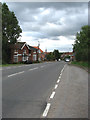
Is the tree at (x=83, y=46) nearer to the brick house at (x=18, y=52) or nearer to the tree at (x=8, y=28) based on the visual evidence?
the tree at (x=8, y=28)

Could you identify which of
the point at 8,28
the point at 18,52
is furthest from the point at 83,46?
the point at 18,52

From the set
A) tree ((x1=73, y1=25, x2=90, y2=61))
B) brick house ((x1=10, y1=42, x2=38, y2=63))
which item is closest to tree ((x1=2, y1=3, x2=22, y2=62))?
brick house ((x1=10, y1=42, x2=38, y2=63))

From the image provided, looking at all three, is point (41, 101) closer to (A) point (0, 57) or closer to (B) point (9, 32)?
(A) point (0, 57)

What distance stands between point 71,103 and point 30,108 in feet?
5.22

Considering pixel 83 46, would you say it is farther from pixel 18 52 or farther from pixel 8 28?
pixel 18 52

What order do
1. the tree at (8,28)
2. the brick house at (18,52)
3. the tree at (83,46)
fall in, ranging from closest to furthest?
the tree at (83,46)
the tree at (8,28)
the brick house at (18,52)

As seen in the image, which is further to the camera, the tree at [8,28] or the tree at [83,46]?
the tree at [8,28]

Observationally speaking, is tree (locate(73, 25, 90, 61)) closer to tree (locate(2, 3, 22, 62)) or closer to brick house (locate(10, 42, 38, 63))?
tree (locate(2, 3, 22, 62))

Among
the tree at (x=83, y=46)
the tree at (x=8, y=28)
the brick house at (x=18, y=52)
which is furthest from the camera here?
the brick house at (x=18, y=52)

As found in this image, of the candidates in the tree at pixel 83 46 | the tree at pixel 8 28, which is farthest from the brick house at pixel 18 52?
the tree at pixel 83 46

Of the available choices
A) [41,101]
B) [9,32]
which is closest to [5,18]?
[9,32]

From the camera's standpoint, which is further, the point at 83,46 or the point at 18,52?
the point at 18,52

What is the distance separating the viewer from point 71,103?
6.70m

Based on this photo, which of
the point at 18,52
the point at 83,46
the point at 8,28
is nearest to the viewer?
the point at 83,46
